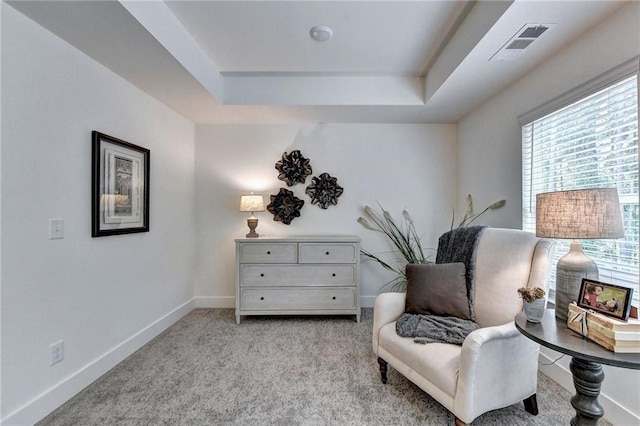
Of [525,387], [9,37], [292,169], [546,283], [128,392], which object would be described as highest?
[9,37]

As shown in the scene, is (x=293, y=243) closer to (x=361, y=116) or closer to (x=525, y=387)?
(x=361, y=116)

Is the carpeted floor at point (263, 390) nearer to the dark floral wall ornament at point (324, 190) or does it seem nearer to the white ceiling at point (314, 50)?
the dark floral wall ornament at point (324, 190)

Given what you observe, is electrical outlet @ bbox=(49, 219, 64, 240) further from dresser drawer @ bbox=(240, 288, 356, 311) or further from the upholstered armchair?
the upholstered armchair

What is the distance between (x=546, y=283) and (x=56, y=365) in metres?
2.91

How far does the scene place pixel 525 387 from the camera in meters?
1.58

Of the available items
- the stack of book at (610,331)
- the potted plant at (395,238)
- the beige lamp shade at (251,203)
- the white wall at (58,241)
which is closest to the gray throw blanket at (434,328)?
the stack of book at (610,331)

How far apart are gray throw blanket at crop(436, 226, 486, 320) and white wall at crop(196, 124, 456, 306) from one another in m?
1.38

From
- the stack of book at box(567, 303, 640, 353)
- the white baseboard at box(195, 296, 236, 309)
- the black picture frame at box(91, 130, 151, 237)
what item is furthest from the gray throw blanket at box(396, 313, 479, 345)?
the white baseboard at box(195, 296, 236, 309)

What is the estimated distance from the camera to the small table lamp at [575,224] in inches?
49.3

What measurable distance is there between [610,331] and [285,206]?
291 centimetres

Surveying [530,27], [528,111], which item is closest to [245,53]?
[530,27]

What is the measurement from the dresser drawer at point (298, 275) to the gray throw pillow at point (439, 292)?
3.64 feet

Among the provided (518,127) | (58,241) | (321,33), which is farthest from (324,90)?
(58,241)

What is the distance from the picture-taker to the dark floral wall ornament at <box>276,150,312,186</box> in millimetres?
3523
